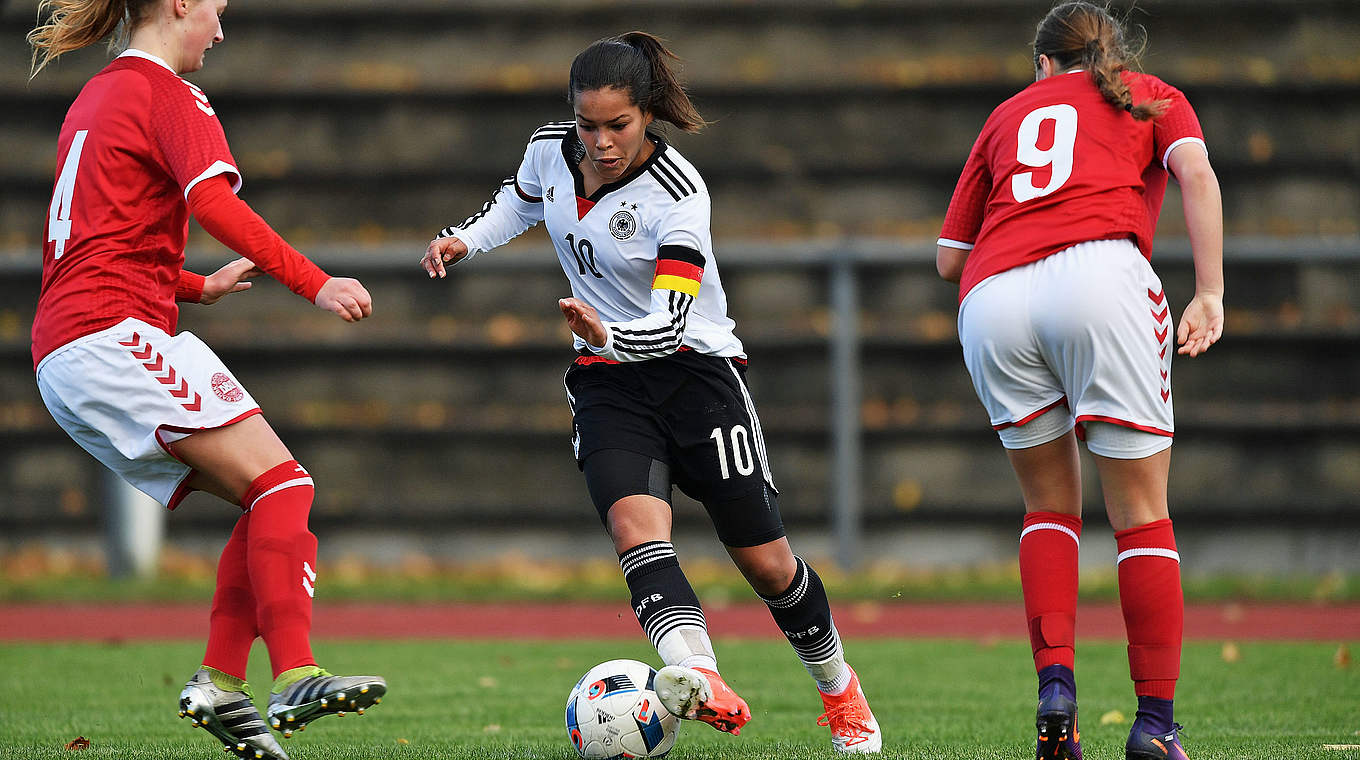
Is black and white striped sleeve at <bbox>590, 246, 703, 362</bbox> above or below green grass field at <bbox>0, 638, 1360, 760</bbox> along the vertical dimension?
above

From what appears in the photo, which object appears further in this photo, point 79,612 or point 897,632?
point 79,612

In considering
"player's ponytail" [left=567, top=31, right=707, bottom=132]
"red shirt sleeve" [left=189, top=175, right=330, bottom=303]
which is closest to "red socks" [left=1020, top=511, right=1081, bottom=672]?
"player's ponytail" [left=567, top=31, right=707, bottom=132]

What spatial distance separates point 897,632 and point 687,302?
165 inches

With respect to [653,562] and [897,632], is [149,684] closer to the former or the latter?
[653,562]

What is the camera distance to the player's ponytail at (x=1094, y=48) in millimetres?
3781

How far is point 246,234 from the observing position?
3662 millimetres

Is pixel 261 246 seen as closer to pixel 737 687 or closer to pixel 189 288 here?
pixel 189 288

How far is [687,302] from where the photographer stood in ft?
13.3

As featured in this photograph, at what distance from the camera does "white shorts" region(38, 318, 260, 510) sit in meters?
3.67

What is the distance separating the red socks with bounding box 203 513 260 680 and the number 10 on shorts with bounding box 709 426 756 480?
1284 mm

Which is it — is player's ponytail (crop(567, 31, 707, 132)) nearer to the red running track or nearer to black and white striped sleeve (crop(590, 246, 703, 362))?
black and white striped sleeve (crop(590, 246, 703, 362))

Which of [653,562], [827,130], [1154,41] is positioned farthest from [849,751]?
[1154,41]

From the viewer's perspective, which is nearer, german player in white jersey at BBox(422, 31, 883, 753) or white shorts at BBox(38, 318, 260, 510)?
white shorts at BBox(38, 318, 260, 510)

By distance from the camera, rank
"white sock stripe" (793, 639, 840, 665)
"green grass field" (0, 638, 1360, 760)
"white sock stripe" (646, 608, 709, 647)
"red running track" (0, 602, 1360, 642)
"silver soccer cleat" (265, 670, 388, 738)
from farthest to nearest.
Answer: "red running track" (0, 602, 1360, 642) < "white sock stripe" (793, 639, 840, 665) < "green grass field" (0, 638, 1360, 760) < "white sock stripe" (646, 608, 709, 647) < "silver soccer cleat" (265, 670, 388, 738)
